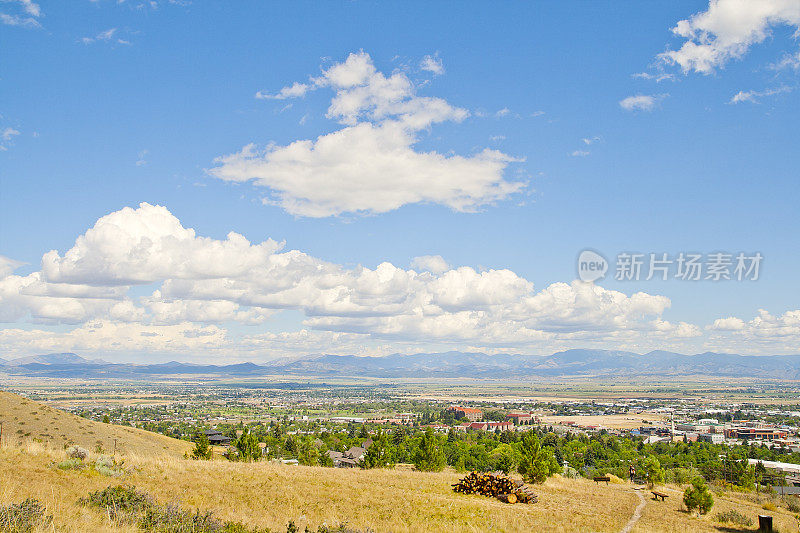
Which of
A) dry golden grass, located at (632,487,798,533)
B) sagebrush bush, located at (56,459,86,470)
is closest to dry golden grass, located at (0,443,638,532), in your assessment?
sagebrush bush, located at (56,459,86,470)

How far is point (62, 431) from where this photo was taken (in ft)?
153

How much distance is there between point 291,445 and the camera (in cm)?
8819

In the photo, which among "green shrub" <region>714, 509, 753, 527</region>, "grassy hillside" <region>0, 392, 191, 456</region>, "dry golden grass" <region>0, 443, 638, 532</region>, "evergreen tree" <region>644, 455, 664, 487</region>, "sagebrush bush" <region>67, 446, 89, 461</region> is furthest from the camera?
"grassy hillside" <region>0, 392, 191, 456</region>

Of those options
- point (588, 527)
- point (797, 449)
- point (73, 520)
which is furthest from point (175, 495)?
point (797, 449)

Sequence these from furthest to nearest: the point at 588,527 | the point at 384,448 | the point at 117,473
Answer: the point at 384,448 < the point at 117,473 < the point at 588,527

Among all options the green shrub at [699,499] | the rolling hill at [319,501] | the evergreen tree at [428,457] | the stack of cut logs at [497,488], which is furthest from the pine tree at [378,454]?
the green shrub at [699,499]

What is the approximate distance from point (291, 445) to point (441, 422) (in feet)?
329

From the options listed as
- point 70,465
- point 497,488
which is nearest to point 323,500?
point 497,488

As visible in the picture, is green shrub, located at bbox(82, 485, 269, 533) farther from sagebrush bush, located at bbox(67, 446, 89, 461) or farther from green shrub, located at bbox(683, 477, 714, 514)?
green shrub, located at bbox(683, 477, 714, 514)

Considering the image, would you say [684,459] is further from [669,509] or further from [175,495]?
[175,495]

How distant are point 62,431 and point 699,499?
48.0 m

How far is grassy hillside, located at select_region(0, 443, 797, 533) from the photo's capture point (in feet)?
61.1

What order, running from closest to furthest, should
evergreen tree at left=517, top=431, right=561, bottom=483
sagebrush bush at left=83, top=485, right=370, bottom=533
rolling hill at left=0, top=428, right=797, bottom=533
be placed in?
sagebrush bush at left=83, top=485, right=370, bottom=533
rolling hill at left=0, top=428, right=797, bottom=533
evergreen tree at left=517, top=431, right=561, bottom=483

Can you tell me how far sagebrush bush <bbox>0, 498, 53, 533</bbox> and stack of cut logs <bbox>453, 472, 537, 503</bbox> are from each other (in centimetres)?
1949
